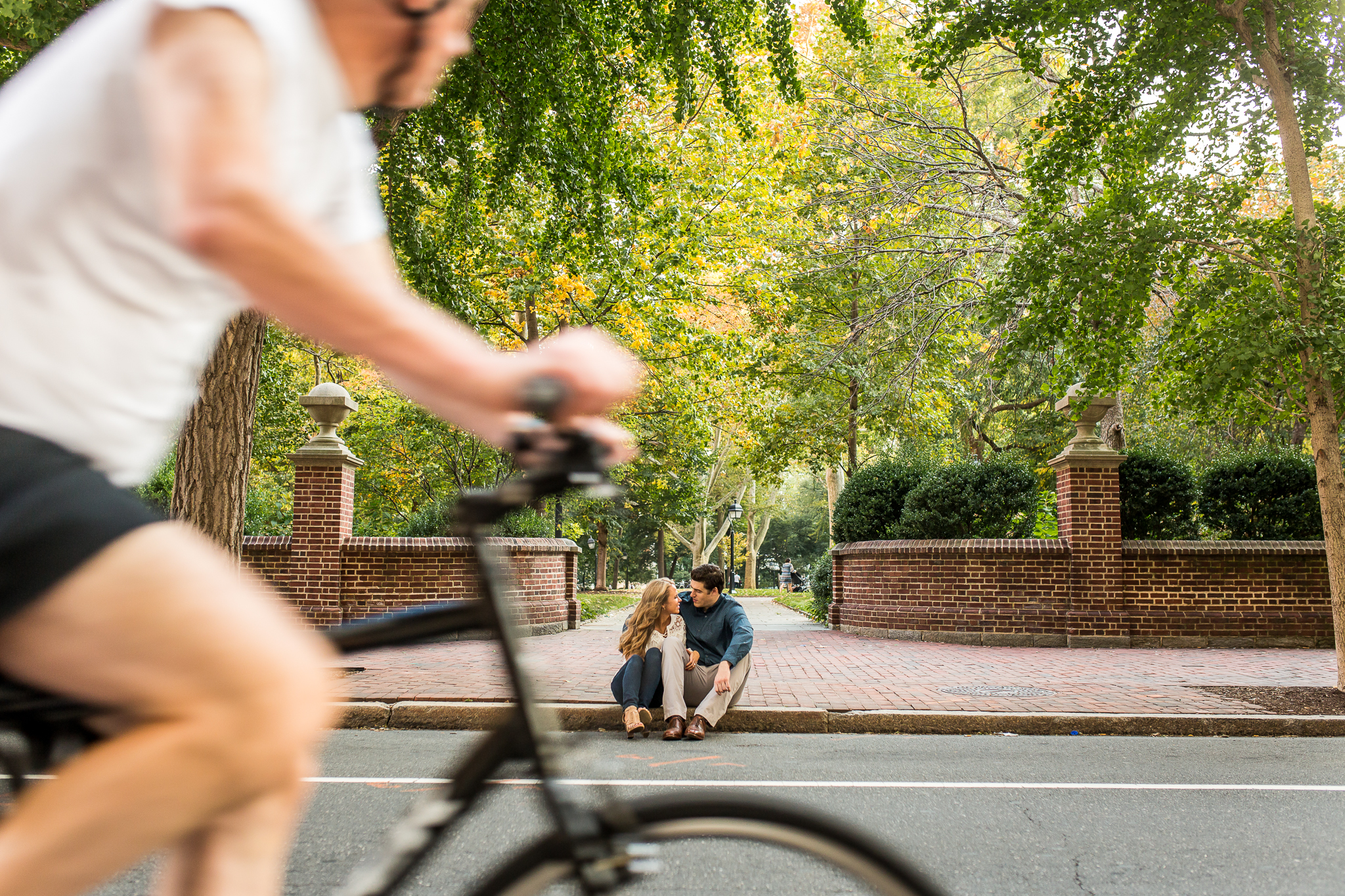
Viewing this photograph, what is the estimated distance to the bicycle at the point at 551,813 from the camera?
3.76 feet

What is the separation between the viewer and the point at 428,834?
3.89 ft

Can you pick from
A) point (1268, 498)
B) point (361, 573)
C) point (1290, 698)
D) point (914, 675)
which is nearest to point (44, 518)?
point (1290, 698)

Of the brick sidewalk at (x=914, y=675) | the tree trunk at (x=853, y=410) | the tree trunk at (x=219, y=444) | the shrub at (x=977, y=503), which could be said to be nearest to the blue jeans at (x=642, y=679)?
the brick sidewalk at (x=914, y=675)

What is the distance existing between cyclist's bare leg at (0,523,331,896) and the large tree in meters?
8.86

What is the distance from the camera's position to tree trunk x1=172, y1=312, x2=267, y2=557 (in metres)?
6.82

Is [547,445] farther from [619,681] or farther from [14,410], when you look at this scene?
[619,681]

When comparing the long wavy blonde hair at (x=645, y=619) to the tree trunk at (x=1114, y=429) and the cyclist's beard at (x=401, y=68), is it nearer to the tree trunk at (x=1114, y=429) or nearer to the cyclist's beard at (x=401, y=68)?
the cyclist's beard at (x=401, y=68)

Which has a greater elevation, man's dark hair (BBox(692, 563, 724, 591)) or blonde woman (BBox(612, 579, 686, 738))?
man's dark hair (BBox(692, 563, 724, 591))

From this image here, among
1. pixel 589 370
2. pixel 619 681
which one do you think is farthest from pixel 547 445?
pixel 619 681

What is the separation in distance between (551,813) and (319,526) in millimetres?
13214

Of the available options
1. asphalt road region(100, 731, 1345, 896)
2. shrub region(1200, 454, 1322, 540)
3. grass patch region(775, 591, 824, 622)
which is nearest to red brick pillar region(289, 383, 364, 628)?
asphalt road region(100, 731, 1345, 896)

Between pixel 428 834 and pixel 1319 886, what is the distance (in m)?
3.65

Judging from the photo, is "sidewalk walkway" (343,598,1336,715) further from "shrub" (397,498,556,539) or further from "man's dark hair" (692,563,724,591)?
"shrub" (397,498,556,539)

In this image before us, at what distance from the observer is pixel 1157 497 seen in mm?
13781
